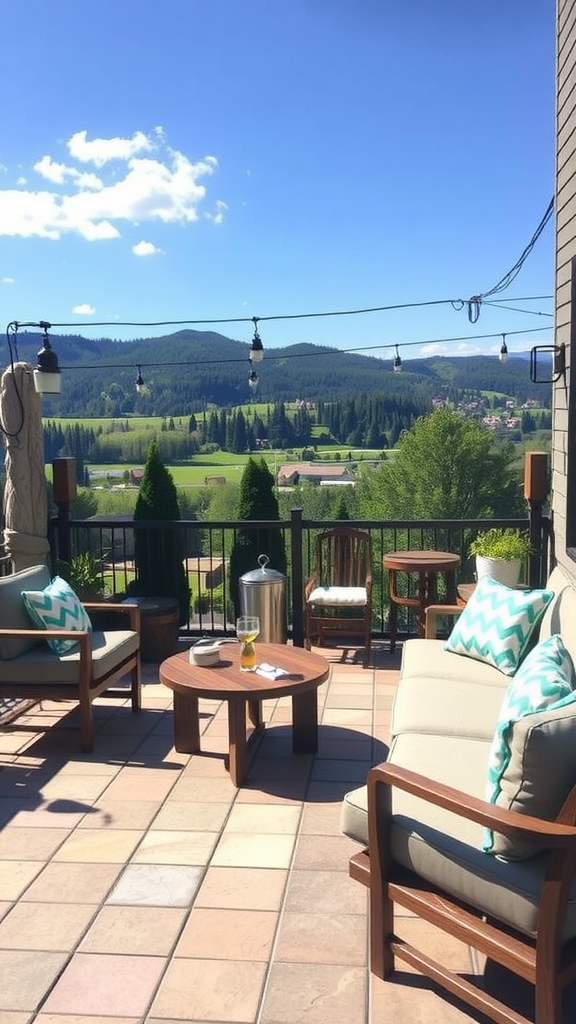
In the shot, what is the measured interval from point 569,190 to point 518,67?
11.0 ft

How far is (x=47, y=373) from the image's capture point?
5.03 m

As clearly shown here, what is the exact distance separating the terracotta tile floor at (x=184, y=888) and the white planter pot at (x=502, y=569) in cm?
136

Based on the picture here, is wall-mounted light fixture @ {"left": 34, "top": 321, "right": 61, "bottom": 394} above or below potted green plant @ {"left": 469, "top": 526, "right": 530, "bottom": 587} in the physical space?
above

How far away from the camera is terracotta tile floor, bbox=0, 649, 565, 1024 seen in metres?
1.97

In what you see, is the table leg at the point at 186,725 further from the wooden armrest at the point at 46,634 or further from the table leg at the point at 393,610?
the table leg at the point at 393,610

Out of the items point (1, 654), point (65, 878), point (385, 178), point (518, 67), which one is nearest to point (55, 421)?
point (385, 178)

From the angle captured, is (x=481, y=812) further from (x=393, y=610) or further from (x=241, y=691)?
(x=393, y=610)

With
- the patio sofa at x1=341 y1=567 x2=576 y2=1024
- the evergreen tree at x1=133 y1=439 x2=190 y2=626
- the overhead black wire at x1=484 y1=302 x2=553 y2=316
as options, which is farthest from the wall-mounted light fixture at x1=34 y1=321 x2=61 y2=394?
the overhead black wire at x1=484 y1=302 x2=553 y2=316

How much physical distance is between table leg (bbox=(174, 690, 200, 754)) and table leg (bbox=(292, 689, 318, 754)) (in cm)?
48

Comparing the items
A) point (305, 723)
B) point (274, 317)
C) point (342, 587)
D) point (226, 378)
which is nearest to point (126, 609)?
point (305, 723)

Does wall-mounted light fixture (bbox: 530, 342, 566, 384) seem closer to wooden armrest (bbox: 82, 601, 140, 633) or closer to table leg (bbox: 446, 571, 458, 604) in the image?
table leg (bbox: 446, 571, 458, 604)

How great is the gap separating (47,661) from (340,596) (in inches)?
89.9

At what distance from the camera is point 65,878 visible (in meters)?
2.59

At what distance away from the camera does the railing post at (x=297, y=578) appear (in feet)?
18.4
